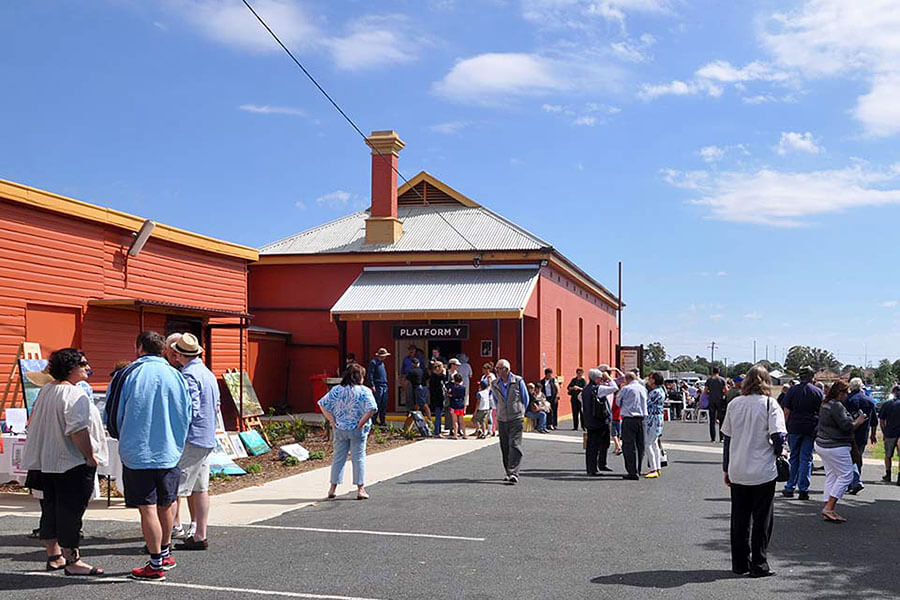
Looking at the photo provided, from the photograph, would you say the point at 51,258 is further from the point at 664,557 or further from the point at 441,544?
the point at 664,557

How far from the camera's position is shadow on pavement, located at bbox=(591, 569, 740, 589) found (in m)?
7.19

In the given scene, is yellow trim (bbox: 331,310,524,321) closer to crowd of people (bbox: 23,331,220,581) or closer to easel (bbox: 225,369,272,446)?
easel (bbox: 225,369,272,446)

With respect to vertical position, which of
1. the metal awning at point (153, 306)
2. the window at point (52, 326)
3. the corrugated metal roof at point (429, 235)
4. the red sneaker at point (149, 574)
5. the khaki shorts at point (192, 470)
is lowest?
the red sneaker at point (149, 574)

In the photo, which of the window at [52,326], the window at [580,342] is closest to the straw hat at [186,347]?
the window at [52,326]

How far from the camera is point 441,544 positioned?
860 cm

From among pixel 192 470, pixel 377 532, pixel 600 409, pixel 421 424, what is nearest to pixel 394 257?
pixel 421 424

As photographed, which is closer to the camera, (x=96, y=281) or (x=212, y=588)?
(x=212, y=588)

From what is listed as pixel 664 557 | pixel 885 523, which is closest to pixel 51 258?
pixel 664 557

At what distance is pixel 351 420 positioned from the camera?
11.6 metres

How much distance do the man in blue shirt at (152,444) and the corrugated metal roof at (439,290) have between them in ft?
55.7

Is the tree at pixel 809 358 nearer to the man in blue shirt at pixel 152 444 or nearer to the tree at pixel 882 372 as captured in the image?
the tree at pixel 882 372

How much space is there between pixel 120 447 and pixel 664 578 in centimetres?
432

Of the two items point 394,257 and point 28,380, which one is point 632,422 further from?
point 394,257

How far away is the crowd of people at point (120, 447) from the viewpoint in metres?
7.12
